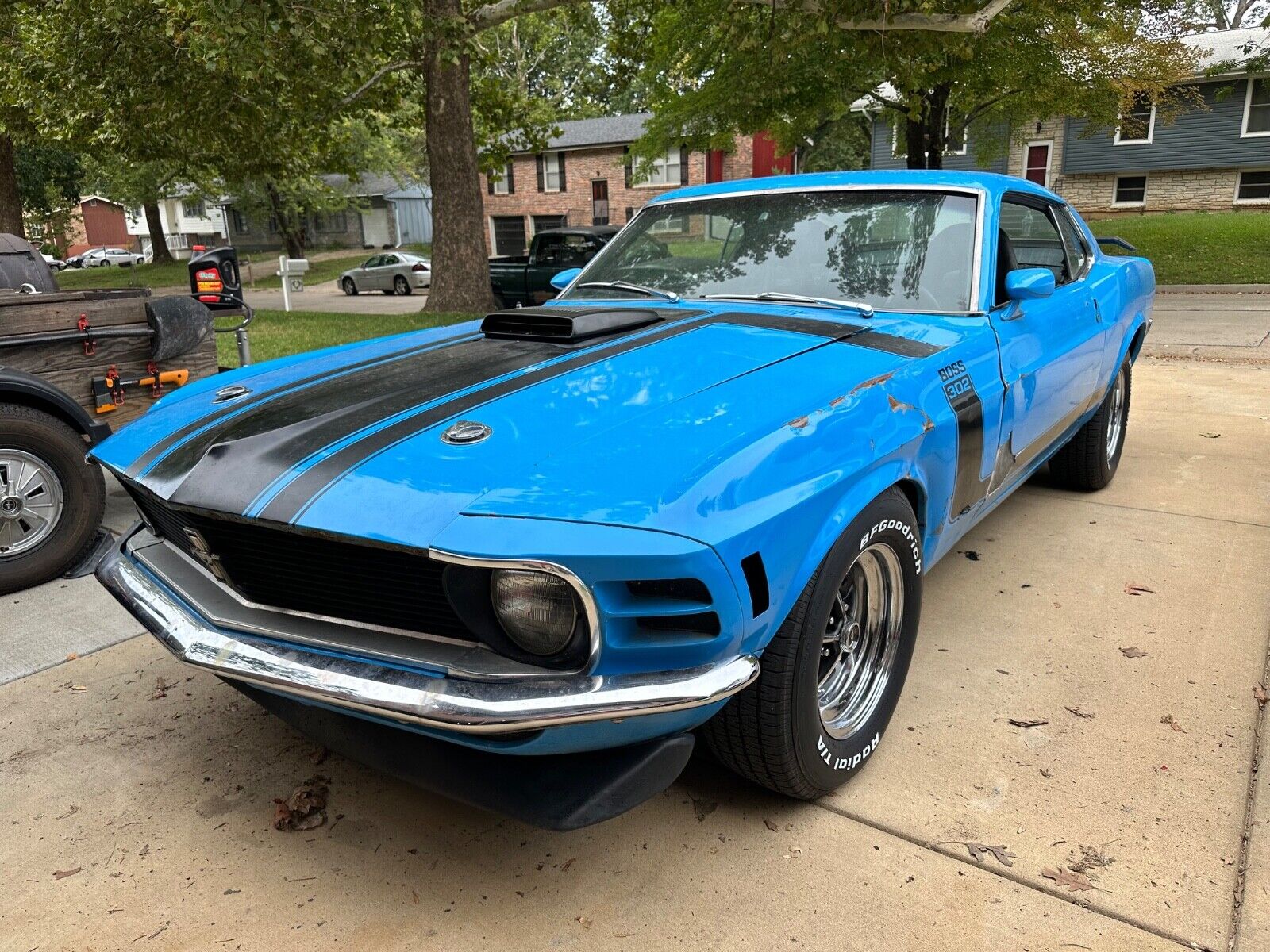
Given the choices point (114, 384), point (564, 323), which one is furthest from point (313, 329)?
point (564, 323)

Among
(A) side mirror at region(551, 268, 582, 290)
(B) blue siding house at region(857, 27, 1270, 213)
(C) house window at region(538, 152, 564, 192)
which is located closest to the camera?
(A) side mirror at region(551, 268, 582, 290)

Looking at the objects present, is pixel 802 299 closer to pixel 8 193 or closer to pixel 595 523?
pixel 595 523

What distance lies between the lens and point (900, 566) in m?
2.58

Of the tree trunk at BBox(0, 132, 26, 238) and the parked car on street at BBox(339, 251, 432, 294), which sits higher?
the tree trunk at BBox(0, 132, 26, 238)

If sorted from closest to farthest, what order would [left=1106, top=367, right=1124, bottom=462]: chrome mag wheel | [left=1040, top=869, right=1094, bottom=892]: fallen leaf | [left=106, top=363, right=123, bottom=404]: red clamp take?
[left=1040, top=869, right=1094, bottom=892]: fallen leaf
[left=106, top=363, right=123, bottom=404]: red clamp
[left=1106, top=367, right=1124, bottom=462]: chrome mag wheel

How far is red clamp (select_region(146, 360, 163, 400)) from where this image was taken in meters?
4.52

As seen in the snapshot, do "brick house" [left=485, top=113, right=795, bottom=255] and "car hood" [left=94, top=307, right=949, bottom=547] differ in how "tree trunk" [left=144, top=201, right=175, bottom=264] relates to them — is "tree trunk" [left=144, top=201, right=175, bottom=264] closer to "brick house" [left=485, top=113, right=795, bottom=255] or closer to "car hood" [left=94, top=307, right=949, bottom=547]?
"brick house" [left=485, top=113, right=795, bottom=255]

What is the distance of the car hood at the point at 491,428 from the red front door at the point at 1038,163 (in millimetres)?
30509

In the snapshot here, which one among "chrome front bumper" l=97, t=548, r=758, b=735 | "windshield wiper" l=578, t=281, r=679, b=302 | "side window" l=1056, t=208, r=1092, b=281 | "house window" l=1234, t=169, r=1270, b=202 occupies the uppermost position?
"house window" l=1234, t=169, r=1270, b=202

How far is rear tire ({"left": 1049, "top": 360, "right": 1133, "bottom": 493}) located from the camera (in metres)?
4.80

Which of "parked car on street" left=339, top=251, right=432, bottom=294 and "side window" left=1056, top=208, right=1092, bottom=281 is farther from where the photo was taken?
"parked car on street" left=339, top=251, right=432, bottom=294

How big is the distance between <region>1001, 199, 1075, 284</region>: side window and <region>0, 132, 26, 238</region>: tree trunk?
A: 19.3 m

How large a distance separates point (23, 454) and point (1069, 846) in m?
4.01

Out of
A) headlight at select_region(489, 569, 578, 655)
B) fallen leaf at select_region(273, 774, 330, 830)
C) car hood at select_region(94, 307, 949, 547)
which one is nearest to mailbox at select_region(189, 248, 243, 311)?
car hood at select_region(94, 307, 949, 547)
